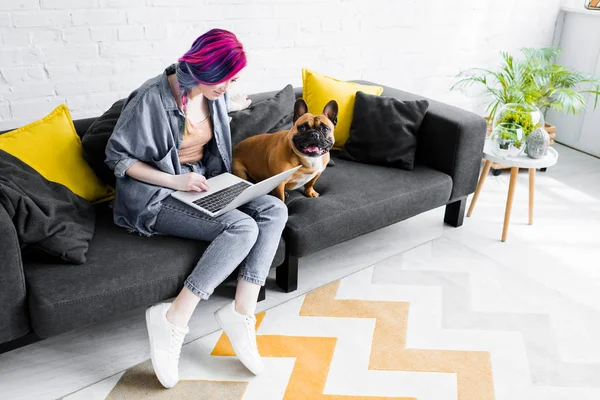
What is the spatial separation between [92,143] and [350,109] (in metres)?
A: 1.19

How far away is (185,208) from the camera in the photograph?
6.60 feet

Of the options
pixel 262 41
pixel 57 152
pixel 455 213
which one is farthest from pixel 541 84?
pixel 57 152

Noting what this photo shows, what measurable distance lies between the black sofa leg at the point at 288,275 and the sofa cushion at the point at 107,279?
0.43 metres

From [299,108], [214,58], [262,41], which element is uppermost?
[214,58]

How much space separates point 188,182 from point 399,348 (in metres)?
0.93

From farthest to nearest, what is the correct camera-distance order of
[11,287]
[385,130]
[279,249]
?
[385,130] < [279,249] < [11,287]

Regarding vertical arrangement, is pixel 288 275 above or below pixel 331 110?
below

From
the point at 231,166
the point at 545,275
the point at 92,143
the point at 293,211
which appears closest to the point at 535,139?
the point at 545,275

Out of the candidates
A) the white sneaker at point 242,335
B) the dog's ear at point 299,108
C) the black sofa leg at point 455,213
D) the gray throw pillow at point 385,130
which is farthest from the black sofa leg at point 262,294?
the black sofa leg at point 455,213

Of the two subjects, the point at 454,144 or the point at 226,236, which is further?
the point at 454,144

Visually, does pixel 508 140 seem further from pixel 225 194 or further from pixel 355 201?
pixel 225 194

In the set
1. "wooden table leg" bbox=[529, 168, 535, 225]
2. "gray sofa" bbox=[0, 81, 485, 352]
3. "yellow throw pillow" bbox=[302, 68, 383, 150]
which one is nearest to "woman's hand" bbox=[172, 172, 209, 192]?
"gray sofa" bbox=[0, 81, 485, 352]

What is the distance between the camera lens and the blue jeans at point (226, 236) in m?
1.90

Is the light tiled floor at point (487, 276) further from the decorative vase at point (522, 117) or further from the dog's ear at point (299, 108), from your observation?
the dog's ear at point (299, 108)
